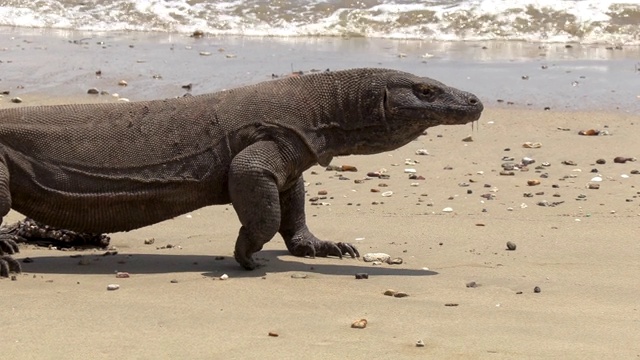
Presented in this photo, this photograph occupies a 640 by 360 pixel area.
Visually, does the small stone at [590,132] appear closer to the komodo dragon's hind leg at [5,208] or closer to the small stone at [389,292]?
the small stone at [389,292]

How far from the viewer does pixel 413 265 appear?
8.69 m

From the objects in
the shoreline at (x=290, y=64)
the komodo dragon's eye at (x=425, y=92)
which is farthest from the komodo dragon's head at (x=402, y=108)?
the shoreline at (x=290, y=64)

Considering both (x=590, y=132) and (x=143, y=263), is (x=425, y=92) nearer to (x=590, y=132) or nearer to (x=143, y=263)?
(x=143, y=263)

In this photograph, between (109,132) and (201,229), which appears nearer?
(109,132)

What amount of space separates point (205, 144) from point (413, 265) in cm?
173

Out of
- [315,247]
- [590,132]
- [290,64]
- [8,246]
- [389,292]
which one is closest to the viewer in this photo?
[389,292]

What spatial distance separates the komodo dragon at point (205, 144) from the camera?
27.2 feet

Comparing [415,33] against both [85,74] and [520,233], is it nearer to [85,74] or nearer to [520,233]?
[85,74]

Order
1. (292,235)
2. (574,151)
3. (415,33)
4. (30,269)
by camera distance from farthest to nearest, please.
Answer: (415,33)
(574,151)
(292,235)
(30,269)

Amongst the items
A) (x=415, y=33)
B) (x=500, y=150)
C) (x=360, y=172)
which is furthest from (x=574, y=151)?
(x=415, y=33)

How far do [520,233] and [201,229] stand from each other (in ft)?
8.68

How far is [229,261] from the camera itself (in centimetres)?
888

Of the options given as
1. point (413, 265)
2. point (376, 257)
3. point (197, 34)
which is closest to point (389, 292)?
point (413, 265)

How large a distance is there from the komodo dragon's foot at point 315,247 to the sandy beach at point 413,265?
120 millimetres
